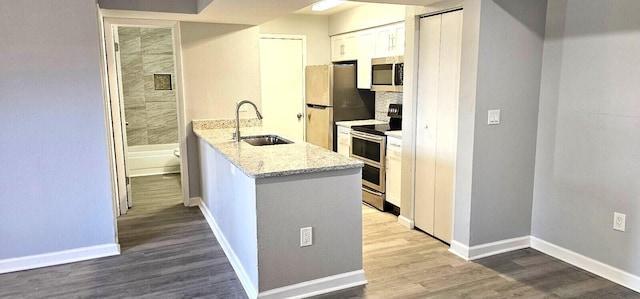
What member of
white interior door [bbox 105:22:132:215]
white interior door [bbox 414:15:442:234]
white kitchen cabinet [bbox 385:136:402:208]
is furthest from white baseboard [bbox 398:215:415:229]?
white interior door [bbox 105:22:132:215]

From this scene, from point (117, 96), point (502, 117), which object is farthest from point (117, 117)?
point (502, 117)

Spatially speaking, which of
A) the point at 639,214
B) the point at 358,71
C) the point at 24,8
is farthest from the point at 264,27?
the point at 639,214

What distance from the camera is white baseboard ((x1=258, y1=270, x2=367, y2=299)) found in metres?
2.64

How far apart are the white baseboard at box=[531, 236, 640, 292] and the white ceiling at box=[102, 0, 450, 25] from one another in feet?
7.00

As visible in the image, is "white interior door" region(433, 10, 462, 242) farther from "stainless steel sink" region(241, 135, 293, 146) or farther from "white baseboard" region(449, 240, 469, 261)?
"stainless steel sink" region(241, 135, 293, 146)

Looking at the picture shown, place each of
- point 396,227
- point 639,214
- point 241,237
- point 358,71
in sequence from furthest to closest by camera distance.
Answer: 1. point 358,71
2. point 396,227
3. point 241,237
4. point 639,214

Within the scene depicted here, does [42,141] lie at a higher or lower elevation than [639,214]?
higher

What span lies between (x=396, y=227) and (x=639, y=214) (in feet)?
6.15

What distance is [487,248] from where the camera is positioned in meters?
3.33

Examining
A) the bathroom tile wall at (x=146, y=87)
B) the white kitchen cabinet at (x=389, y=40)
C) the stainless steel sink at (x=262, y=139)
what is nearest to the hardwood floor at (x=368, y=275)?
the stainless steel sink at (x=262, y=139)

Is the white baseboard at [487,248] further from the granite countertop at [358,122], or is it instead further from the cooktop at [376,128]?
the granite countertop at [358,122]

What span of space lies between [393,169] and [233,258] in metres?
1.85

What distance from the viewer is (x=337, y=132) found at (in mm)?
5312

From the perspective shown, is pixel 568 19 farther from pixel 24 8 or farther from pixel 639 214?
pixel 24 8
